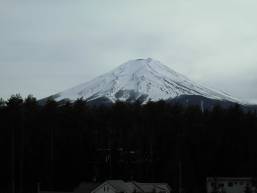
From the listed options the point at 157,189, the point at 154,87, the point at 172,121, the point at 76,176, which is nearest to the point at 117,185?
the point at 157,189

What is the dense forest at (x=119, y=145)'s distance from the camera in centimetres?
6700

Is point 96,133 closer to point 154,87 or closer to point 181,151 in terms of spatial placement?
point 181,151

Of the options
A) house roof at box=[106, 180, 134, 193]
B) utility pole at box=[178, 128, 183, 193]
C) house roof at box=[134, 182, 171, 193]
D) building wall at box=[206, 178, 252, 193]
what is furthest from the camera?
utility pole at box=[178, 128, 183, 193]

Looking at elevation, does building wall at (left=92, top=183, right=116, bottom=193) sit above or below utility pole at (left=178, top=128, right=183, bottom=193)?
below

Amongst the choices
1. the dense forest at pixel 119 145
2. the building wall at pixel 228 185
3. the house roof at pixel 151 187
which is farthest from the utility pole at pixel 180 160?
the building wall at pixel 228 185

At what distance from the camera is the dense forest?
6700 cm

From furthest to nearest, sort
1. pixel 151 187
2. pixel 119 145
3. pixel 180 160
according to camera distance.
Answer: pixel 119 145, pixel 180 160, pixel 151 187

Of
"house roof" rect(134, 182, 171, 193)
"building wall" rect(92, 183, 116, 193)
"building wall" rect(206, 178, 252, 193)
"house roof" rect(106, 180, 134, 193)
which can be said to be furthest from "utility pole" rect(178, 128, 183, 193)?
"building wall" rect(92, 183, 116, 193)

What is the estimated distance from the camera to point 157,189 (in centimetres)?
6109

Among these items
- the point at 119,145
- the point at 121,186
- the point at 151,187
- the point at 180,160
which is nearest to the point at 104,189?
A: the point at 121,186

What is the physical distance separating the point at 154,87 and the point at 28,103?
12758cm

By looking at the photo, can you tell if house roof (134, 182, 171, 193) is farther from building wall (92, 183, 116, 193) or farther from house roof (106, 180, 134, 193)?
building wall (92, 183, 116, 193)

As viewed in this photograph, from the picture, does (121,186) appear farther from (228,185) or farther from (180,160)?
(228,185)

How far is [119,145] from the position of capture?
2842 inches
